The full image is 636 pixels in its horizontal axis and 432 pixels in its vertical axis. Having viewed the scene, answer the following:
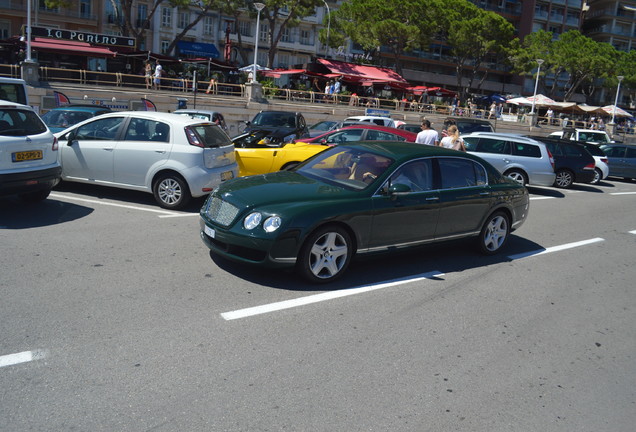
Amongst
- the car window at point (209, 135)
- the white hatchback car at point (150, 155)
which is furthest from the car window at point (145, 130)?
the car window at point (209, 135)

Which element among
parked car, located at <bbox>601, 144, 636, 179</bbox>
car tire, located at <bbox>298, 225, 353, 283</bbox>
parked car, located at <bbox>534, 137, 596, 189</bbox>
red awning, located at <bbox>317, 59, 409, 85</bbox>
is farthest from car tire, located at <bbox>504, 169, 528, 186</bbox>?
red awning, located at <bbox>317, 59, 409, 85</bbox>

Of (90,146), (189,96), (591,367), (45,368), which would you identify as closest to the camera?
(45,368)

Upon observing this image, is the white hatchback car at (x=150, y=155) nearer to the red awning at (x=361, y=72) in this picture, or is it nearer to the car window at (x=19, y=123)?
Result: the car window at (x=19, y=123)

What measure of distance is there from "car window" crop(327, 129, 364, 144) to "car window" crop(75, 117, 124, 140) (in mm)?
6004

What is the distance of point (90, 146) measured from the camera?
9.38 meters

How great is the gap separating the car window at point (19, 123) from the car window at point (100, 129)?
3.79 feet

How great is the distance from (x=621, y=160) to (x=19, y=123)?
67.1ft

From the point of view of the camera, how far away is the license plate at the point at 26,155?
7643mm

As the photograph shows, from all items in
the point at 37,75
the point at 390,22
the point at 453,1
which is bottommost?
the point at 37,75

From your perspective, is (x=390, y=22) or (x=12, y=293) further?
(x=390, y=22)

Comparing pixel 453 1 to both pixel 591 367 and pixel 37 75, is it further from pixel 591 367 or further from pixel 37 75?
pixel 591 367

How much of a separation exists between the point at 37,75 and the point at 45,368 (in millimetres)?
26283

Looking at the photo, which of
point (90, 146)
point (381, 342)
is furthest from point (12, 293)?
point (90, 146)

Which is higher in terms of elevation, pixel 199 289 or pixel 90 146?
pixel 90 146
